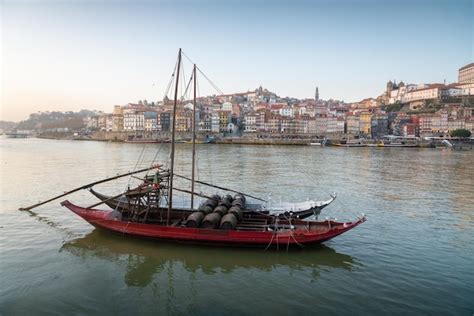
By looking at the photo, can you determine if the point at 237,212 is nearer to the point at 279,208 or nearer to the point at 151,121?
the point at 279,208

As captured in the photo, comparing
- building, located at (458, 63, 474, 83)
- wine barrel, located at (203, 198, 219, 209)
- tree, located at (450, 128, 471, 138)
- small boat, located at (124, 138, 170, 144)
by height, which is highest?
building, located at (458, 63, 474, 83)

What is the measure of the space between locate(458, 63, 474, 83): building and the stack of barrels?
140m

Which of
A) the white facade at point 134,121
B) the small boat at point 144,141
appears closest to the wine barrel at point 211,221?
the small boat at point 144,141

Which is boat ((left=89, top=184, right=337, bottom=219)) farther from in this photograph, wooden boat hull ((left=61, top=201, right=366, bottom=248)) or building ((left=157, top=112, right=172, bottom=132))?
building ((left=157, top=112, right=172, bottom=132))

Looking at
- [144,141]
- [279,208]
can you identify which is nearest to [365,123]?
[144,141]

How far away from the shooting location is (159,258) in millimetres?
12266

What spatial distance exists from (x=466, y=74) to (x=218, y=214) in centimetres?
14937

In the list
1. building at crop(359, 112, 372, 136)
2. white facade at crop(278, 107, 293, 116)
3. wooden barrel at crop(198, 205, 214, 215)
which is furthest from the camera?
white facade at crop(278, 107, 293, 116)

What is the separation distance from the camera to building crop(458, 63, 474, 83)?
436 ft

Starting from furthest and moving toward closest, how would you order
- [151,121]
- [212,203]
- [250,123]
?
[151,121] < [250,123] < [212,203]

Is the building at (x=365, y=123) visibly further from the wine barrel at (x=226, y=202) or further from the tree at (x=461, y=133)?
the wine barrel at (x=226, y=202)

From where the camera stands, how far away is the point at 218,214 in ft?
43.9

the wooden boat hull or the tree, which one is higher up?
the tree

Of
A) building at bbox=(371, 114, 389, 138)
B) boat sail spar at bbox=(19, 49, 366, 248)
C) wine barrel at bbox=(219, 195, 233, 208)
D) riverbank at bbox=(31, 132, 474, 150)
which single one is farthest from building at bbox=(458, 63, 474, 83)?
boat sail spar at bbox=(19, 49, 366, 248)
